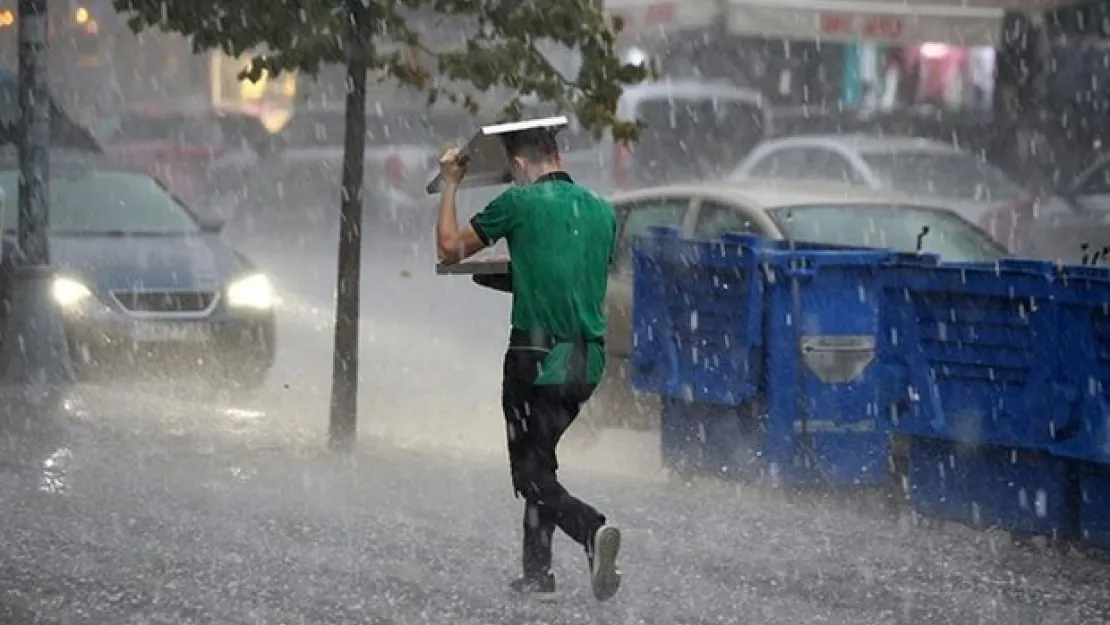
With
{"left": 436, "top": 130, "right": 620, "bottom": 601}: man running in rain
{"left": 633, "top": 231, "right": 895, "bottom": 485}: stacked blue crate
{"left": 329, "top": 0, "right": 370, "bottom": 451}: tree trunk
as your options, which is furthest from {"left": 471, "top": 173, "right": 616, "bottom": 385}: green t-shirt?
{"left": 329, "top": 0, "right": 370, "bottom": 451}: tree trunk

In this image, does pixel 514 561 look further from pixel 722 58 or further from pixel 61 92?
pixel 61 92

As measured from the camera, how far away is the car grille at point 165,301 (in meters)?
15.2

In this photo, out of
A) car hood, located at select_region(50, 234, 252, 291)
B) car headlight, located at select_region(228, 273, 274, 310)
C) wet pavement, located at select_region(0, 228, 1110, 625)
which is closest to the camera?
wet pavement, located at select_region(0, 228, 1110, 625)

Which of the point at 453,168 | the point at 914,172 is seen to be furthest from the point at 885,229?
the point at 914,172

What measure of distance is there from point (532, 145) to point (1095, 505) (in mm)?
2968

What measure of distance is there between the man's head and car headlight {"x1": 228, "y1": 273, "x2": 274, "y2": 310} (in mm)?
7007

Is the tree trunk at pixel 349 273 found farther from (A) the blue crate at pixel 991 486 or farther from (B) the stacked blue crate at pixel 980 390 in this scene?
(A) the blue crate at pixel 991 486

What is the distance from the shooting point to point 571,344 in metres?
8.72

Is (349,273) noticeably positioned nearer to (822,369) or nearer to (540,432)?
(822,369)

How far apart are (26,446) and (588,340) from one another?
5.00 m

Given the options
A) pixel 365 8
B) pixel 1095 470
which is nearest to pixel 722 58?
pixel 365 8

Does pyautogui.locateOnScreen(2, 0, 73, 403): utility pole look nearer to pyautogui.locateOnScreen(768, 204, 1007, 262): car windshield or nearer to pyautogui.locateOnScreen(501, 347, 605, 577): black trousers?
pyautogui.locateOnScreen(768, 204, 1007, 262): car windshield

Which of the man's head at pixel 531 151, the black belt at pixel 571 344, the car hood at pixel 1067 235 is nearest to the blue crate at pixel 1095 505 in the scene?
the black belt at pixel 571 344

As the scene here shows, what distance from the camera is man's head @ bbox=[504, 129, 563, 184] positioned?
28.9 ft
